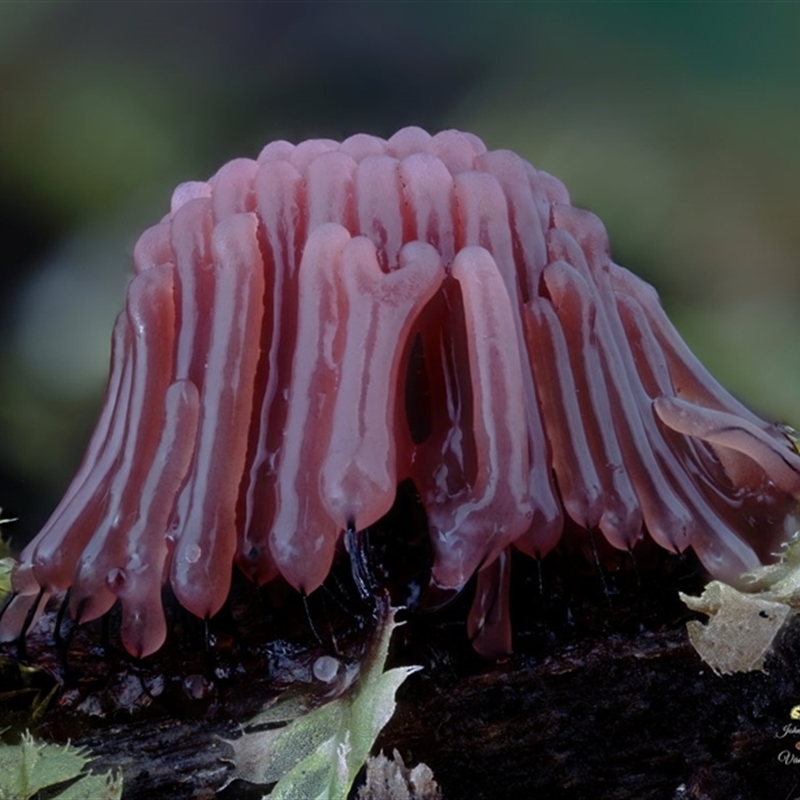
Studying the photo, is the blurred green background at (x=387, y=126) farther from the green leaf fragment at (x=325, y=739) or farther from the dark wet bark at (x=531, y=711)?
the green leaf fragment at (x=325, y=739)

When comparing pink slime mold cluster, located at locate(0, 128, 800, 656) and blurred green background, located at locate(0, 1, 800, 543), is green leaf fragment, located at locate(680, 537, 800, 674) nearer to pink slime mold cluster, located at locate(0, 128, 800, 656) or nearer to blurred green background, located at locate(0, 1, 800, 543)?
pink slime mold cluster, located at locate(0, 128, 800, 656)

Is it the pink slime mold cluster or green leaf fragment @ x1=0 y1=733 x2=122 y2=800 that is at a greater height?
the pink slime mold cluster

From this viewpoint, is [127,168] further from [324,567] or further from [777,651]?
[777,651]

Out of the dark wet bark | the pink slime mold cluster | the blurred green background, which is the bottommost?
the dark wet bark

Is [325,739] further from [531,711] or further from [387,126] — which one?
[387,126]

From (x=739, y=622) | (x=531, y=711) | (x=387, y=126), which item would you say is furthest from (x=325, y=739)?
(x=387, y=126)

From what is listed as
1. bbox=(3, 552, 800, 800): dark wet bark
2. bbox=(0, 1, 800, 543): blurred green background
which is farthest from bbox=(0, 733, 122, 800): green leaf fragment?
bbox=(0, 1, 800, 543): blurred green background

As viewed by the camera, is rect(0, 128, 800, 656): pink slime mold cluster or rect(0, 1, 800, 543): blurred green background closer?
rect(0, 128, 800, 656): pink slime mold cluster
